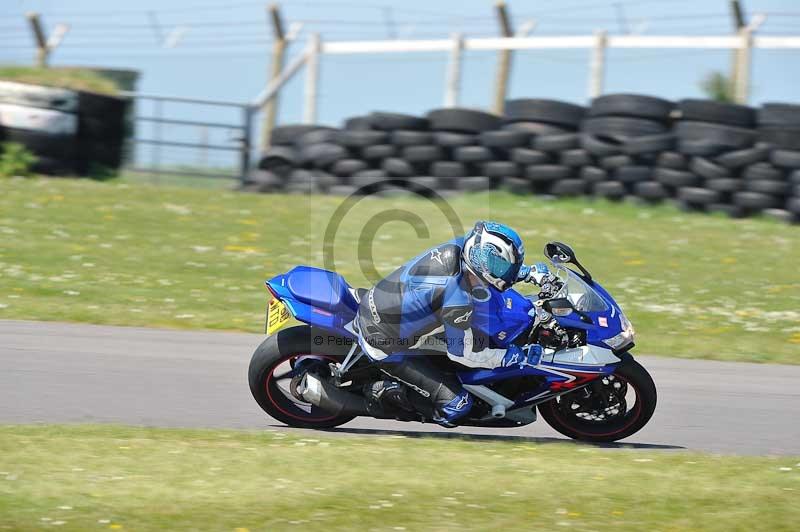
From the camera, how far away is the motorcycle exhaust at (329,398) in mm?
6480

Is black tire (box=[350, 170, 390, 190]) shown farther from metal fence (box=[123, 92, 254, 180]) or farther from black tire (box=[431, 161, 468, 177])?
metal fence (box=[123, 92, 254, 180])

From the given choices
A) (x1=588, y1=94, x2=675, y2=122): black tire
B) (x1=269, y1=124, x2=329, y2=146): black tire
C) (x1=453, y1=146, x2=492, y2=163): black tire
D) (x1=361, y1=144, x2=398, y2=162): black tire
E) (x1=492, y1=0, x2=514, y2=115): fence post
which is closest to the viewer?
(x1=588, y1=94, x2=675, y2=122): black tire

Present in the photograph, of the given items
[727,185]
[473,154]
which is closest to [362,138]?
[473,154]

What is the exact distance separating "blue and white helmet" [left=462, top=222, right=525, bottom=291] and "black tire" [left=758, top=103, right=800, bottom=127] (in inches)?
346

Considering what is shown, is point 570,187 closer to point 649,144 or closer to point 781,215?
point 649,144

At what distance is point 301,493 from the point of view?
5047 millimetres

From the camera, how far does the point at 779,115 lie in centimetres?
1376

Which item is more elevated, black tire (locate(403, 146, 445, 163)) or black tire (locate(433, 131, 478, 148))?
black tire (locate(433, 131, 478, 148))

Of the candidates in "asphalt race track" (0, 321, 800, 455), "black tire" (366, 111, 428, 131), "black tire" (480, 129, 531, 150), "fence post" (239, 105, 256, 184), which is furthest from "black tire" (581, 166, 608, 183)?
"asphalt race track" (0, 321, 800, 455)

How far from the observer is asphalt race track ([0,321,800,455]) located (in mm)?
6668

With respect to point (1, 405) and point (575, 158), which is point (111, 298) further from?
point (575, 158)

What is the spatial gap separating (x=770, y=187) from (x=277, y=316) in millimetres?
9425

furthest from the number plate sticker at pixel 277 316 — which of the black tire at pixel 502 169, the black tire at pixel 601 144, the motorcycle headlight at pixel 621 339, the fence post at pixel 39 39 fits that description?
the fence post at pixel 39 39

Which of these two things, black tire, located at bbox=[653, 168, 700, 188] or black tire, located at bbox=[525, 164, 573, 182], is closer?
black tire, located at bbox=[653, 168, 700, 188]
